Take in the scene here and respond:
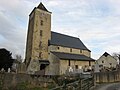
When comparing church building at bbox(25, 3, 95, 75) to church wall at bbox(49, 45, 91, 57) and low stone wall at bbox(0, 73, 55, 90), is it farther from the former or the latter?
low stone wall at bbox(0, 73, 55, 90)

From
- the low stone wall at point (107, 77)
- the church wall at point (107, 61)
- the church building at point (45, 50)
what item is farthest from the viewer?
the church wall at point (107, 61)

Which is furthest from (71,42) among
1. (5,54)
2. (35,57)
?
(5,54)

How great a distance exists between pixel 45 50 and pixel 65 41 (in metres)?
8.31

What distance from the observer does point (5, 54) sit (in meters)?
46.1

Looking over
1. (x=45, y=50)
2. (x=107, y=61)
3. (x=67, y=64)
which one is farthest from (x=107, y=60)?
(x=45, y=50)

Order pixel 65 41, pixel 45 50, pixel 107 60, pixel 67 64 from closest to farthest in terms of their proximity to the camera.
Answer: pixel 67 64 < pixel 45 50 < pixel 65 41 < pixel 107 60

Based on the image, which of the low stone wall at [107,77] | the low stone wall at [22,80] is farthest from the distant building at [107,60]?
the low stone wall at [107,77]

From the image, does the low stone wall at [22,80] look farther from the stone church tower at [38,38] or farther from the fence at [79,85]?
the fence at [79,85]

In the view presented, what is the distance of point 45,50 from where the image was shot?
1839 inches

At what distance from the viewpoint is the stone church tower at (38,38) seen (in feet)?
147

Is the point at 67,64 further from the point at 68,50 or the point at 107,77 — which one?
the point at 107,77

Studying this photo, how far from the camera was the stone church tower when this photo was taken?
1759 inches

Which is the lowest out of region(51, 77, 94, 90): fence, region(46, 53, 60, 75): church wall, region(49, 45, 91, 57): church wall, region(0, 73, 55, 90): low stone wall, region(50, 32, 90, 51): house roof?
region(0, 73, 55, 90): low stone wall

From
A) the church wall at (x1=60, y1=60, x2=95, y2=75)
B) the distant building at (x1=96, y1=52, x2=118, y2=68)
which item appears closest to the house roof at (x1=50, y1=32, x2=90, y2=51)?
the distant building at (x1=96, y1=52, x2=118, y2=68)
